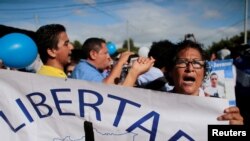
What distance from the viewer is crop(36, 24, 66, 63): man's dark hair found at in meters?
3.38

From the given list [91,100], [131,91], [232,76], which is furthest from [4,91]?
[232,76]

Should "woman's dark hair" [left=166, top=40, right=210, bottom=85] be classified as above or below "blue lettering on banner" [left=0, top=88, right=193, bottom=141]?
above

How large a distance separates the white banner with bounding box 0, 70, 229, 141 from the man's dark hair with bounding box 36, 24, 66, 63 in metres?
0.92

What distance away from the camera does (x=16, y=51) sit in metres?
3.52

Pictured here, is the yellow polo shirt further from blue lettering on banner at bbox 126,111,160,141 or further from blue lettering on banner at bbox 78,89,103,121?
blue lettering on banner at bbox 126,111,160,141

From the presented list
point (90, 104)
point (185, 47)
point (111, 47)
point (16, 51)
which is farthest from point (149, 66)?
point (111, 47)

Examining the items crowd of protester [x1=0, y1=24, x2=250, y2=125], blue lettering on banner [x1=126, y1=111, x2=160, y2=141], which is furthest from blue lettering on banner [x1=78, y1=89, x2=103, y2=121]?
crowd of protester [x1=0, y1=24, x2=250, y2=125]

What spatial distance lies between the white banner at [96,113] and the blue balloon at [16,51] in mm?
1089

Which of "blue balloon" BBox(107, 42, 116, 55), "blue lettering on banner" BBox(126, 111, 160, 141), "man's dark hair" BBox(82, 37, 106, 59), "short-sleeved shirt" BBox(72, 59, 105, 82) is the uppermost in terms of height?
"blue balloon" BBox(107, 42, 116, 55)

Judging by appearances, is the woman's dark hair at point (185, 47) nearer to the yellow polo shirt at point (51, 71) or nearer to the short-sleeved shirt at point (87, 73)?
the short-sleeved shirt at point (87, 73)

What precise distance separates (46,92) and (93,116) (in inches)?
14.0

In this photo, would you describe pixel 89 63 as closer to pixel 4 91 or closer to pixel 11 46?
pixel 11 46

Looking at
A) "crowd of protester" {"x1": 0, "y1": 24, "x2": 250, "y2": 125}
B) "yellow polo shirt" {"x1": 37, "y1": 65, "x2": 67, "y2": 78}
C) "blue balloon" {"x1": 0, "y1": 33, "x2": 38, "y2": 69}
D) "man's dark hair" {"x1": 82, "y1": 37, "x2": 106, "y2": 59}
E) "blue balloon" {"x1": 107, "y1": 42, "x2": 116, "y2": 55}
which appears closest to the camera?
"crowd of protester" {"x1": 0, "y1": 24, "x2": 250, "y2": 125}

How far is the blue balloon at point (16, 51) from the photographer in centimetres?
351
